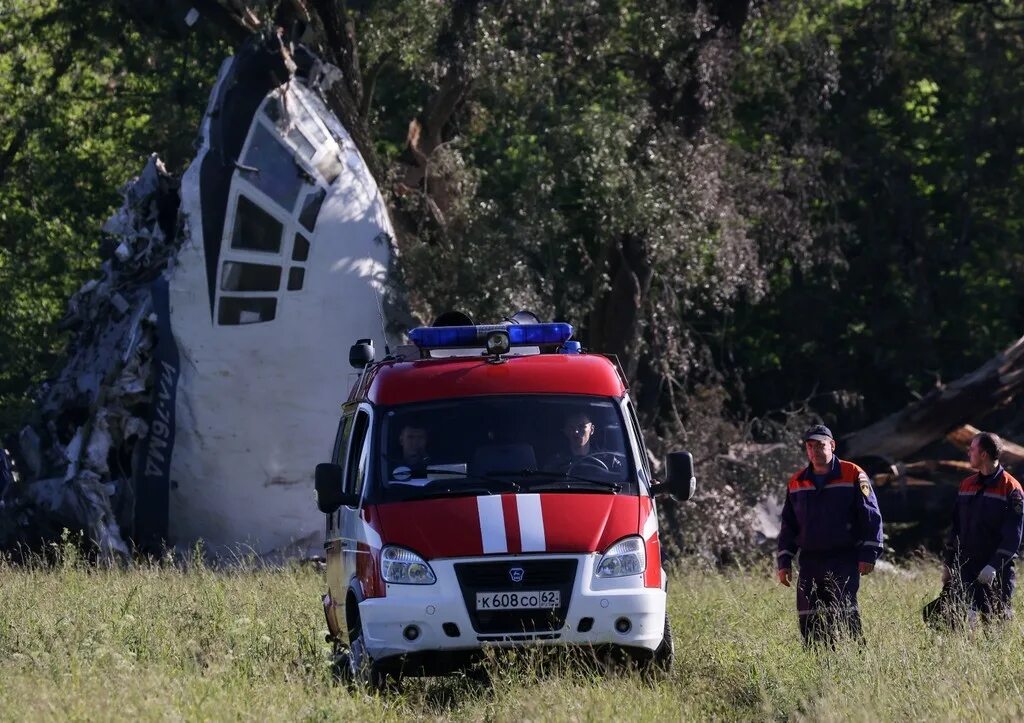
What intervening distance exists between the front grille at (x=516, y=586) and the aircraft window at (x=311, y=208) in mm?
12206


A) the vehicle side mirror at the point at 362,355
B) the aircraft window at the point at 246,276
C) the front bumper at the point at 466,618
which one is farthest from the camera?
the aircraft window at the point at 246,276

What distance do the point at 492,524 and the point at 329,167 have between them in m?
12.4

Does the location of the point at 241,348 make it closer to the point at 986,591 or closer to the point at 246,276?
the point at 246,276

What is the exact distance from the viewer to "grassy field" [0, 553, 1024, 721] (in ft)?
25.8

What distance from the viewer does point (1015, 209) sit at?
30609mm

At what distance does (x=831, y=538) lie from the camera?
997 centimetres

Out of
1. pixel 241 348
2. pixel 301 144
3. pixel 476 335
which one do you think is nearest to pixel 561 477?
pixel 476 335

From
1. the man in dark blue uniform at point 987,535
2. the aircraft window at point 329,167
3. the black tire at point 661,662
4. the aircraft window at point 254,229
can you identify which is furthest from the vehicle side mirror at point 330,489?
the aircraft window at point 329,167

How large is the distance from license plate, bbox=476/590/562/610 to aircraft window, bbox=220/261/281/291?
12100mm

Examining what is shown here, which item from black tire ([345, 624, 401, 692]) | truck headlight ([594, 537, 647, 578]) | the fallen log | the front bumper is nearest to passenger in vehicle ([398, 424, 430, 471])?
the front bumper

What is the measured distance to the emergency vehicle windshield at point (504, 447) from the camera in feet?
31.2

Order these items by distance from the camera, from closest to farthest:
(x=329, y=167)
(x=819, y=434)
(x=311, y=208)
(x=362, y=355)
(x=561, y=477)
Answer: (x=561, y=477) < (x=819, y=434) < (x=362, y=355) < (x=311, y=208) < (x=329, y=167)

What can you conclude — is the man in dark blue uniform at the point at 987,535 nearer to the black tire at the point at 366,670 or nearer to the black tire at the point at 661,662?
the black tire at the point at 661,662

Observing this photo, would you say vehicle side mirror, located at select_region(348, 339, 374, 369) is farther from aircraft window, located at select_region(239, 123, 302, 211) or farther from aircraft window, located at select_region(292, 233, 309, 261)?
aircraft window, located at select_region(239, 123, 302, 211)
